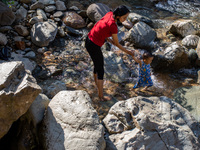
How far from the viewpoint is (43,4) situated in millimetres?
6617

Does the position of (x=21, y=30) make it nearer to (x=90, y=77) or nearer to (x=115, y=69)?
(x=90, y=77)

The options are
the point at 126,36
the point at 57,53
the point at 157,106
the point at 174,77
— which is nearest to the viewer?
the point at 157,106

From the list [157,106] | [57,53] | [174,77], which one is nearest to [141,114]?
[157,106]

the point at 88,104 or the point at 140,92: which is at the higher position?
the point at 88,104

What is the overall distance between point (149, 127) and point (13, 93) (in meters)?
1.86

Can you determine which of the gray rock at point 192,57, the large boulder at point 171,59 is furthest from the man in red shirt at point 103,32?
the gray rock at point 192,57

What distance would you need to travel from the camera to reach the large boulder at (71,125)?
2271 millimetres

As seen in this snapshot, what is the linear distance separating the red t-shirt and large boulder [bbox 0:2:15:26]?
3.34m

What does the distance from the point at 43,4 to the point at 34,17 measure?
104 cm

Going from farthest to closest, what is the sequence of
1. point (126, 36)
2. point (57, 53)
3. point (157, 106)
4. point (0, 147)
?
point (126, 36) → point (57, 53) → point (157, 106) → point (0, 147)

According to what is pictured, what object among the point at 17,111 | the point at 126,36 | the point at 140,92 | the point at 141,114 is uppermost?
the point at 17,111

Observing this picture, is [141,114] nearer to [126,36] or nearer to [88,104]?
[88,104]

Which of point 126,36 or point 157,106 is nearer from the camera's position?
point 157,106

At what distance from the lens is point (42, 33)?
18.0 feet
